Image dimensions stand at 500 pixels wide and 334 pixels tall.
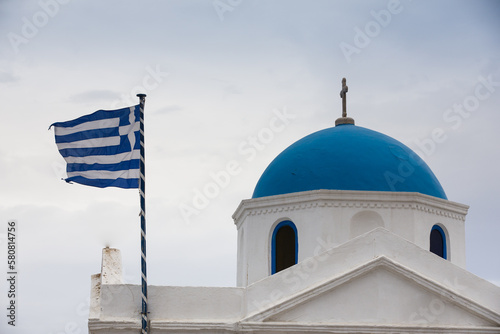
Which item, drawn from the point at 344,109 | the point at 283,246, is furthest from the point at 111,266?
the point at 344,109

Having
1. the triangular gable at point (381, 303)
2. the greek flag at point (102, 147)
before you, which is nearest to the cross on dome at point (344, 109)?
the triangular gable at point (381, 303)

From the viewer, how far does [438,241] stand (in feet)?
54.8

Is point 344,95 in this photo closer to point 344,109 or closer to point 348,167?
point 344,109

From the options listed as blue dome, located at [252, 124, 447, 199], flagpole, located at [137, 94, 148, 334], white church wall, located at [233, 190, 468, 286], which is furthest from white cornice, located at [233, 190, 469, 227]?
flagpole, located at [137, 94, 148, 334]

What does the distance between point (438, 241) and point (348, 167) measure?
245cm

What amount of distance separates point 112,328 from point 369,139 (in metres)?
7.29

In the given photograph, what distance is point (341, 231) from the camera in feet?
51.5

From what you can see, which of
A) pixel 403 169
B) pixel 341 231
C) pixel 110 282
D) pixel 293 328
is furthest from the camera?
pixel 403 169

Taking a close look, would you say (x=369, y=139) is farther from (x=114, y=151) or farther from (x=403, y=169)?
(x=114, y=151)

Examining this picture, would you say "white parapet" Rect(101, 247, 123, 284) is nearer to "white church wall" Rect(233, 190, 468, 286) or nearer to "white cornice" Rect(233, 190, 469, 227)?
"white church wall" Rect(233, 190, 468, 286)

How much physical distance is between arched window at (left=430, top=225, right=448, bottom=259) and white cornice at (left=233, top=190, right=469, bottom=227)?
1.13ft

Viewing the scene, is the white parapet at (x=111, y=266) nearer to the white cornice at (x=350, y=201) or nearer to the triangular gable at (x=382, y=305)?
the triangular gable at (x=382, y=305)

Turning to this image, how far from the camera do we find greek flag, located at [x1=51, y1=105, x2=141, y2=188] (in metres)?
13.0

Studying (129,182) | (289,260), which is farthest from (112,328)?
(289,260)
